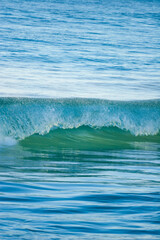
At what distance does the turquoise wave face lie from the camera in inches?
401

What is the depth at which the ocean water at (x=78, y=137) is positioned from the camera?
394 cm

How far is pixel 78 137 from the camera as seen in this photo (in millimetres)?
10641

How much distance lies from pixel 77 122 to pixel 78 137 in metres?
0.74

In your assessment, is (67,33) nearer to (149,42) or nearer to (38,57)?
(149,42)

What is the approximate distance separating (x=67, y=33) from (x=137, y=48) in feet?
17.5

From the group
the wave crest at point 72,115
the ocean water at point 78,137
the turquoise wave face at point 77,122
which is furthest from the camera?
the wave crest at point 72,115

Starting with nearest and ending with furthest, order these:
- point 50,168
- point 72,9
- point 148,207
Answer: point 148,207
point 50,168
point 72,9

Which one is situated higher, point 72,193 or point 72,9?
point 72,9

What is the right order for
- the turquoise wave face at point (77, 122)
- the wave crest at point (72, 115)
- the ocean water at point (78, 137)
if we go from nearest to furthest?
1. the ocean water at point (78, 137)
2. the turquoise wave face at point (77, 122)
3. the wave crest at point (72, 115)

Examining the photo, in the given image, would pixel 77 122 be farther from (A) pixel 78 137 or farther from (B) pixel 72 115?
(A) pixel 78 137

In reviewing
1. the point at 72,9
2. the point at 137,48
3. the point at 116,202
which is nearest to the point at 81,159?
the point at 116,202

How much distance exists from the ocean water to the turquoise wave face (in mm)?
24

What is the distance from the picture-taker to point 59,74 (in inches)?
786

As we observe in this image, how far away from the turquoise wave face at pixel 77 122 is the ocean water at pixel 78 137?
24mm
